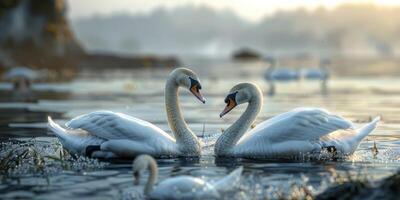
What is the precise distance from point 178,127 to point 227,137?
735mm

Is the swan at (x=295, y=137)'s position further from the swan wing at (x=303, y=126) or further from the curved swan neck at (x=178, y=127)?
the curved swan neck at (x=178, y=127)

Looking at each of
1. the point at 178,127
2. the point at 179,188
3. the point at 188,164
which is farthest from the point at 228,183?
the point at 178,127

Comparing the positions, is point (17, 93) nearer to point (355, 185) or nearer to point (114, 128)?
point (114, 128)

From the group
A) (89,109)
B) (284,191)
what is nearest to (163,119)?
(89,109)

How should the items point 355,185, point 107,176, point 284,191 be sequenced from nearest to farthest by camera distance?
1. point 355,185
2. point 284,191
3. point 107,176

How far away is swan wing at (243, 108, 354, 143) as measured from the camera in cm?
1196

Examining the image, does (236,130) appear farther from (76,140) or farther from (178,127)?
(76,140)

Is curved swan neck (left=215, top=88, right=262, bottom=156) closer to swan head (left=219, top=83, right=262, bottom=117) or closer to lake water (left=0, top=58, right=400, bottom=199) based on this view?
swan head (left=219, top=83, right=262, bottom=117)

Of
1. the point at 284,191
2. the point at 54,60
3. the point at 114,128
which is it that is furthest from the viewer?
the point at 54,60

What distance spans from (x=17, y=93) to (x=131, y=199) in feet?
74.7

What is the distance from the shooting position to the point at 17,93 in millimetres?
30828

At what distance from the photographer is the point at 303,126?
12.0m

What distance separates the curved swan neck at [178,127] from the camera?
12.4 m

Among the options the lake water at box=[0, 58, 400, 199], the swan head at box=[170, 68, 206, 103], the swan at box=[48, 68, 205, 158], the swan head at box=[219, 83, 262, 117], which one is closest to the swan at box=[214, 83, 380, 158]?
the lake water at box=[0, 58, 400, 199]
